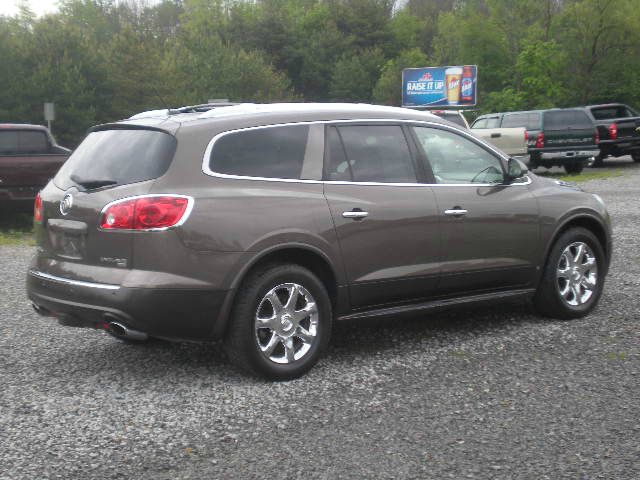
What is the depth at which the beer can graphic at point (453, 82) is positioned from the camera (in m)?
51.1

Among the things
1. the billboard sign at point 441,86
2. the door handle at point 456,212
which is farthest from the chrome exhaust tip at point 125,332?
the billboard sign at point 441,86

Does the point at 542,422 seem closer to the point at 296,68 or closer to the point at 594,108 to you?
the point at 594,108

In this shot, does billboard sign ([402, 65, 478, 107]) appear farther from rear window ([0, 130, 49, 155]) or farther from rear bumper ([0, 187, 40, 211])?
rear bumper ([0, 187, 40, 211])

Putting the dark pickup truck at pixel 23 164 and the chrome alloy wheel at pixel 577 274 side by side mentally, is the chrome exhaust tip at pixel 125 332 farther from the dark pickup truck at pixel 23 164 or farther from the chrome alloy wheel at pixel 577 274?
the dark pickup truck at pixel 23 164

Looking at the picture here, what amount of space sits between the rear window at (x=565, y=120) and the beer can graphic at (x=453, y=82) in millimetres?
26752

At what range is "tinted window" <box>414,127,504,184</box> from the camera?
6074mm

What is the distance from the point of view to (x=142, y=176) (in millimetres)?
4980

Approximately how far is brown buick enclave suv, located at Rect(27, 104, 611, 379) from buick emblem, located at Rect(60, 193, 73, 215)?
0.01m

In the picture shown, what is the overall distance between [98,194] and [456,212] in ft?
7.93

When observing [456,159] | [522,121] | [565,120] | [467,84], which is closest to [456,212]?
[456,159]

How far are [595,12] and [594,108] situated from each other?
895 inches

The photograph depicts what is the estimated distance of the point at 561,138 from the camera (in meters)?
24.5

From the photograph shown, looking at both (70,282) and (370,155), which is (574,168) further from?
(70,282)

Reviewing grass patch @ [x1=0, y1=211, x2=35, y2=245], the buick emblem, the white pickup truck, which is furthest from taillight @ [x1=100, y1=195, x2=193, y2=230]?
the white pickup truck
